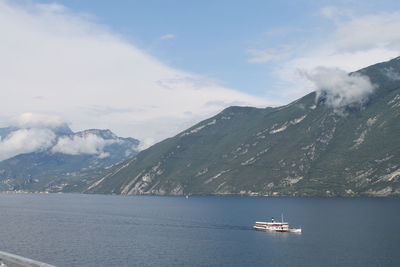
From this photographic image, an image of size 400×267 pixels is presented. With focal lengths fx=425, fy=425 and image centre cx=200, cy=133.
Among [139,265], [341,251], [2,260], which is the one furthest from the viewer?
[341,251]

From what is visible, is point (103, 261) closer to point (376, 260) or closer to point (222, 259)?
point (222, 259)

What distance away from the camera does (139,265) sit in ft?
459

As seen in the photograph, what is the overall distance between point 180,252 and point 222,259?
65.7 feet

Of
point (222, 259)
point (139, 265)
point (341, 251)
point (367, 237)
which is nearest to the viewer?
point (139, 265)

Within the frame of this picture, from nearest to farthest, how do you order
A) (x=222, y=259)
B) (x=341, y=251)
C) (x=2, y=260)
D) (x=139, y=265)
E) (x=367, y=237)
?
1. (x=2, y=260)
2. (x=139, y=265)
3. (x=222, y=259)
4. (x=341, y=251)
5. (x=367, y=237)

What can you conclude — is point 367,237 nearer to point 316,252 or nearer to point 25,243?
point 316,252

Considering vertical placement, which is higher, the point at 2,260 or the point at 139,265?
the point at 2,260

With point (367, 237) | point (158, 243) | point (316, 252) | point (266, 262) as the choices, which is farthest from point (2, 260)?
point (367, 237)

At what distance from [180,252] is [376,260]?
7055 cm

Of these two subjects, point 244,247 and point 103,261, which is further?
point 244,247

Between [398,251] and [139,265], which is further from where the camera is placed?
[398,251]

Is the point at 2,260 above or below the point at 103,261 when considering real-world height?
above

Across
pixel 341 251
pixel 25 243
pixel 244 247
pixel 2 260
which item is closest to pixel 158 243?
pixel 244 247

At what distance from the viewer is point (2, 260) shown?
28.2 metres
